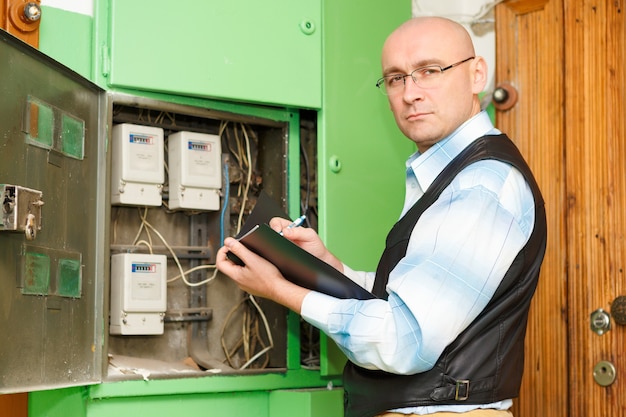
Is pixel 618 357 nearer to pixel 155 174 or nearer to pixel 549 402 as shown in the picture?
pixel 549 402

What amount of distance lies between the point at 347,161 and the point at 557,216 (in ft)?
1.95

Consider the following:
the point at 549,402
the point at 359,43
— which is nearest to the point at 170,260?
the point at 359,43

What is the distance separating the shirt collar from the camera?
1.77 m

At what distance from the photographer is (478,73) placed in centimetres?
187

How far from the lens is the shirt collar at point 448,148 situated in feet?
5.81

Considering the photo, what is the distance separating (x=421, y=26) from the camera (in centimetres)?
185

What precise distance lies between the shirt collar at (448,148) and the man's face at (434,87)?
4 cm

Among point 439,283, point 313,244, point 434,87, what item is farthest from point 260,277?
point 434,87

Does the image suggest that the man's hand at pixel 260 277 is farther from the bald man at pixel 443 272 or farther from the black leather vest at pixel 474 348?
the black leather vest at pixel 474 348

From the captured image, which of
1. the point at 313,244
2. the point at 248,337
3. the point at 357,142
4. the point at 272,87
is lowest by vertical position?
the point at 248,337

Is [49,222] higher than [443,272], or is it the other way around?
[49,222]

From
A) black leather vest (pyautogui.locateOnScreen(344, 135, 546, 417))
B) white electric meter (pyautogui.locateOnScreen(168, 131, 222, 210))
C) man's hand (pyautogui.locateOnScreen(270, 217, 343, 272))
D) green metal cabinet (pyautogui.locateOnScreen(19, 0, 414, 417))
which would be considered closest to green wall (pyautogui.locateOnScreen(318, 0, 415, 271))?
green metal cabinet (pyautogui.locateOnScreen(19, 0, 414, 417))

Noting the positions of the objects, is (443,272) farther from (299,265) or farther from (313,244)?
(313,244)

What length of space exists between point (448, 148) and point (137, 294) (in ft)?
2.85
